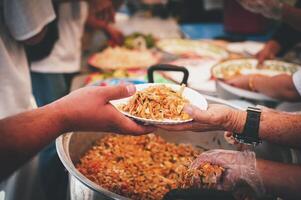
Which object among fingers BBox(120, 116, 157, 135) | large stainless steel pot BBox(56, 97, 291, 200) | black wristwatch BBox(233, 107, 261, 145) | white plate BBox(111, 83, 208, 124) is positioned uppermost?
white plate BBox(111, 83, 208, 124)

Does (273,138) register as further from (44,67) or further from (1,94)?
(44,67)

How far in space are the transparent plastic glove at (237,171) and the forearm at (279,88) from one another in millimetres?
885

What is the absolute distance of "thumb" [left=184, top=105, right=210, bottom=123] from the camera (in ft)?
4.43

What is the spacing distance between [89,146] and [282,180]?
104cm

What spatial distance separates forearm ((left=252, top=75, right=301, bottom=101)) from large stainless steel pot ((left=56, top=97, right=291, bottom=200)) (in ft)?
1.59

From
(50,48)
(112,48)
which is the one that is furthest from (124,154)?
(112,48)

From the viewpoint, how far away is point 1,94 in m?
1.82

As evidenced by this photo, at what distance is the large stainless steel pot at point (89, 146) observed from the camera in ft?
3.81

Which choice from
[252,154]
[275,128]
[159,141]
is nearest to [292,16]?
[275,128]

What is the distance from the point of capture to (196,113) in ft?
4.45

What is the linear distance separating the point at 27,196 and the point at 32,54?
111cm

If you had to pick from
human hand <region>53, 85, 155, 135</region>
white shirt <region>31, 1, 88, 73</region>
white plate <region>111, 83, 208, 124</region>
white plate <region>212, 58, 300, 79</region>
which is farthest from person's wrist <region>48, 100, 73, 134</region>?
white shirt <region>31, 1, 88, 73</region>

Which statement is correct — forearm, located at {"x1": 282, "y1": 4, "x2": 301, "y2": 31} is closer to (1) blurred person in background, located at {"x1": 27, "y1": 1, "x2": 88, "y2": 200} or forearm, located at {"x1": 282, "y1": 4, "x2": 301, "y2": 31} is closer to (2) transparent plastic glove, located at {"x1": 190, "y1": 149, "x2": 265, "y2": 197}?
(2) transparent plastic glove, located at {"x1": 190, "y1": 149, "x2": 265, "y2": 197}

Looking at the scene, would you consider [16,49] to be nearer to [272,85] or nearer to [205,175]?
[205,175]
